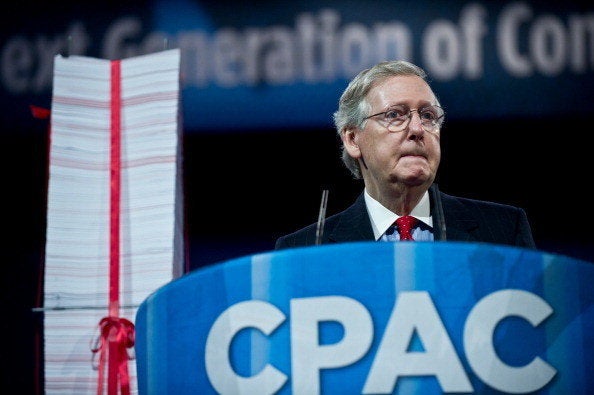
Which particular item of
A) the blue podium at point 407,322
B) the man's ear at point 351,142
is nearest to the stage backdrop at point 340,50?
the man's ear at point 351,142

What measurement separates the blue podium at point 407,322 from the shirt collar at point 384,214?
2.17 ft

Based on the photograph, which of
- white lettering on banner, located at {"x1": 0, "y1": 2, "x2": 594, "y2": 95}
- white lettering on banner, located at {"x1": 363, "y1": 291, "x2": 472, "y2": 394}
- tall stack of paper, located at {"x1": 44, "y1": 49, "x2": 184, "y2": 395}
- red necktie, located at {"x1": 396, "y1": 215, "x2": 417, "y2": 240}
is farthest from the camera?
white lettering on banner, located at {"x1": 0, "y1": 2, "x2": 594, "y2": 95}

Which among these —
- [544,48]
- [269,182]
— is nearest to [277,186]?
[269,182]

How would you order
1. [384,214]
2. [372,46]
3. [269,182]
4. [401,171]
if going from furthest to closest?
1. [269,182]
2. [372,46]
3. [384,214]
4. [401,171]

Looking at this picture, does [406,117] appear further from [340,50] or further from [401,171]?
[340,50]

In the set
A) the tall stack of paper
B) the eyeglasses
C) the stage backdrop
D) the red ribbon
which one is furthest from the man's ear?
the stage backdrop

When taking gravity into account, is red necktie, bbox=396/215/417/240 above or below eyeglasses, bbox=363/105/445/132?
below

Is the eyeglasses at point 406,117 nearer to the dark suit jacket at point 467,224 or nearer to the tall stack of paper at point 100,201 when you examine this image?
the dark suit jacket at point 467,224

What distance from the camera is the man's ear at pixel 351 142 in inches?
63.2

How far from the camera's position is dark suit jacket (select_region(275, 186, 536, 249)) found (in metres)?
1.48

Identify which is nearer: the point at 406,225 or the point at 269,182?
the point at 406,225

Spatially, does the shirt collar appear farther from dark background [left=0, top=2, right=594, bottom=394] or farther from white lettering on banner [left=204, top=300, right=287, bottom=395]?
dark background [left=0, top=2, right=594, bottom=394]

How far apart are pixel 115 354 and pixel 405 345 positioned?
2.59 ft

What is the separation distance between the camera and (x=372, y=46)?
2500mm
